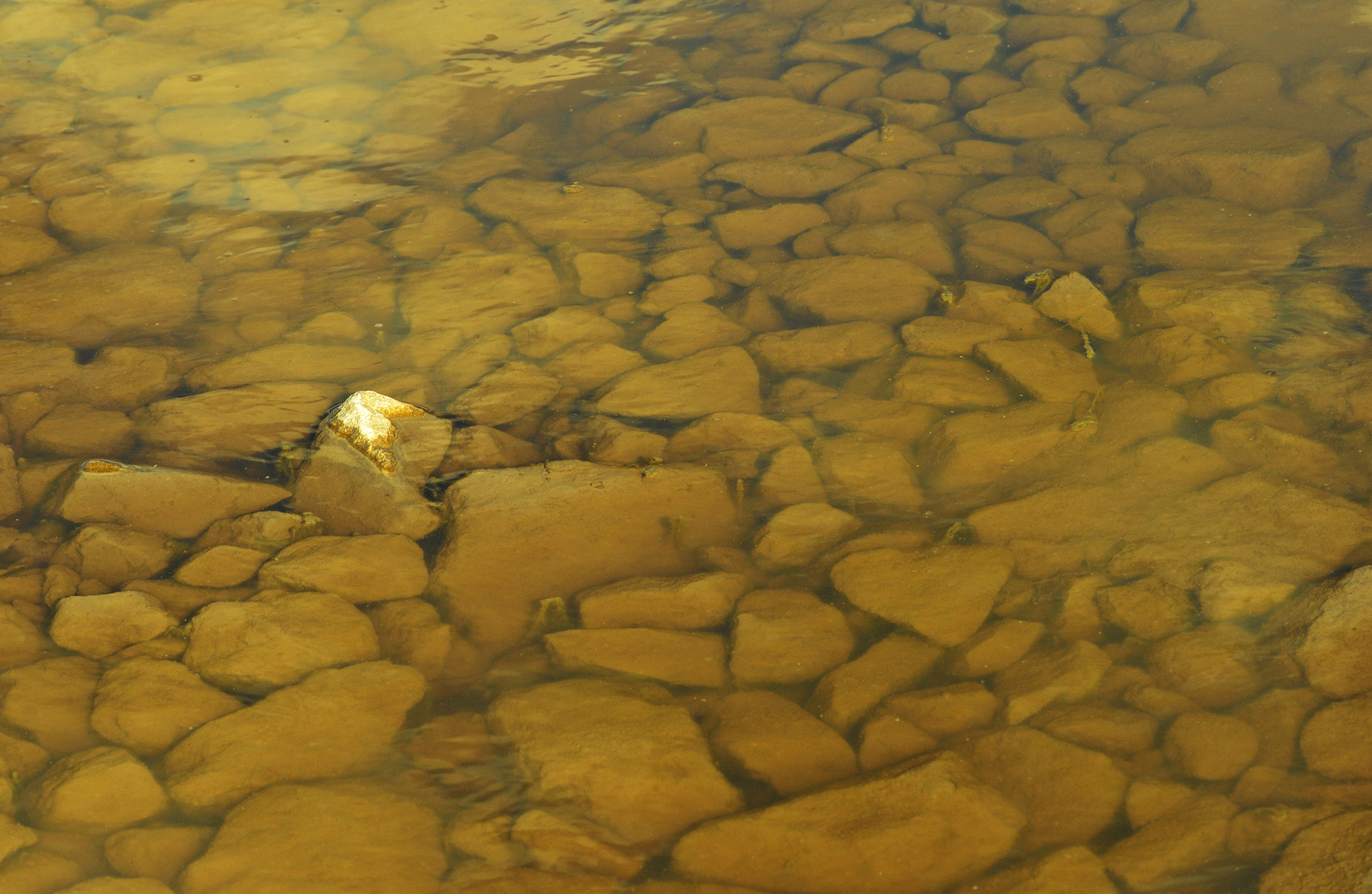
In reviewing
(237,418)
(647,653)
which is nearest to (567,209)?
(237,418)

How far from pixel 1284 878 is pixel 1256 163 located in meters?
3.67

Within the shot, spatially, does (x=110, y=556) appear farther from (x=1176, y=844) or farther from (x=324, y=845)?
(x=1176, y=844)

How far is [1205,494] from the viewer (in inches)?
121

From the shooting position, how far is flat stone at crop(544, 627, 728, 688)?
2715 millimetres

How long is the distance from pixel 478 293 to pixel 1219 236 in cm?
321

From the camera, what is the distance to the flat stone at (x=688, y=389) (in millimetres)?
3621

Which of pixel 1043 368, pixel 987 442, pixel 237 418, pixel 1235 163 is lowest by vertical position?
pixel 987 442

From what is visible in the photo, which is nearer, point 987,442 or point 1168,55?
point 987,442

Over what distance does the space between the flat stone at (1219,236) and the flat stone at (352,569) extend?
330 cm

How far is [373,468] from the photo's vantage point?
3301 millimetres

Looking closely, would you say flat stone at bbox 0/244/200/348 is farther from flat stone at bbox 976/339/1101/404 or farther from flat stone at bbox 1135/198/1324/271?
flat stone at bbox 1135/198/1324/271

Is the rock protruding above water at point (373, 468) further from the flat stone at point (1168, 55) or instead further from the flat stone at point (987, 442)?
the flat stone at point (1168, 55)

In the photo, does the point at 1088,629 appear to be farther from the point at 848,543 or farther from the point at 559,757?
the point at 559,757

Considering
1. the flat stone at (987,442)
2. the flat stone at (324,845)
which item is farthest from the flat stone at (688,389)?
the flat stone at (324,845)
